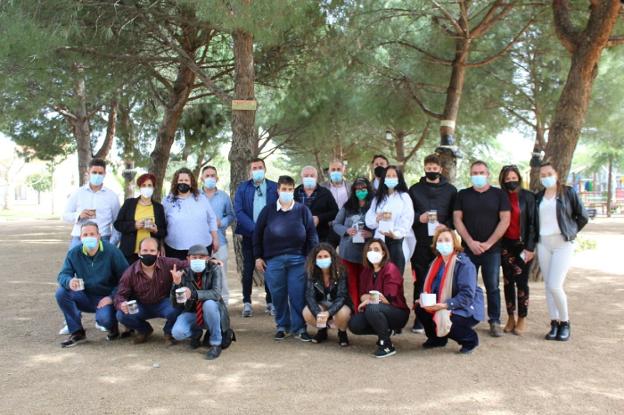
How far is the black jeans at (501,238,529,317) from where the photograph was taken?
5.70 metres

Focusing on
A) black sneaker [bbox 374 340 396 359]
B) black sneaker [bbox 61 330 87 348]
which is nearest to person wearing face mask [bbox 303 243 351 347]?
black sneaker [bbox 374 340 396 359]

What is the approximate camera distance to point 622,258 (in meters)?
11.9

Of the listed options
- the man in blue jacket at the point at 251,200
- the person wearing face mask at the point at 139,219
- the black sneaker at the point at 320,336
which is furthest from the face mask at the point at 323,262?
the person wearing face mask at the point at 139,219

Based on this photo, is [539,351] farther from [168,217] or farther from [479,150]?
[479,150]

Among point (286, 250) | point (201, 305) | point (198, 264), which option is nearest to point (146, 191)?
point (198, 264)

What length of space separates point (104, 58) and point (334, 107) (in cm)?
833

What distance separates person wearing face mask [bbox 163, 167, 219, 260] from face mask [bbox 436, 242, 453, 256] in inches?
90.7

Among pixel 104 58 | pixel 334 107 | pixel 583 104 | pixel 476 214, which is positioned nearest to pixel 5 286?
pixel 104 58

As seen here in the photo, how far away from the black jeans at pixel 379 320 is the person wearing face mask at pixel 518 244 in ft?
4.26

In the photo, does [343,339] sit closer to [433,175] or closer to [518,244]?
[433,175]

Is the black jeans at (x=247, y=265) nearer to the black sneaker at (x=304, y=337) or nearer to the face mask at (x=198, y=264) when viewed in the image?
the black sneaker at (x=304, y=337)

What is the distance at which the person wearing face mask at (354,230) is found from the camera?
5.82 metres

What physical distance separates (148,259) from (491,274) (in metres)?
3.19

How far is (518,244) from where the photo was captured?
570cm
